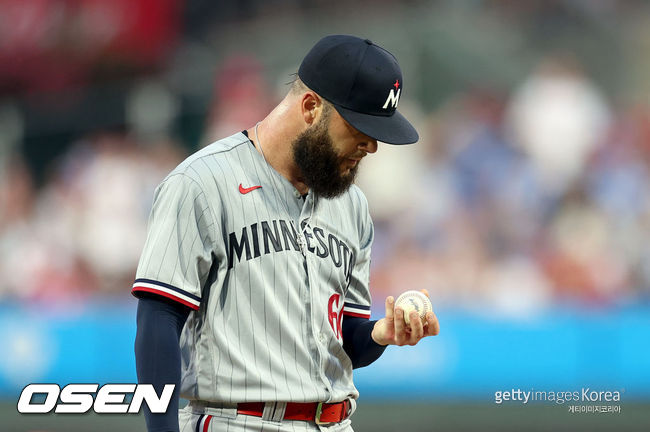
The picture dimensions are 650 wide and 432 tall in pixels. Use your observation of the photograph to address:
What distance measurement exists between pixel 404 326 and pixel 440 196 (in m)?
6.14

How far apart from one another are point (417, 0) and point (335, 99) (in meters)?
8.32

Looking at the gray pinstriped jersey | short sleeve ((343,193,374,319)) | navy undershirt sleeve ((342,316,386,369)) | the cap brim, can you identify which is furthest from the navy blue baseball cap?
navy undershirt sleeve ((342,316,386,369))

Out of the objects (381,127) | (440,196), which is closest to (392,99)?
(381,127)

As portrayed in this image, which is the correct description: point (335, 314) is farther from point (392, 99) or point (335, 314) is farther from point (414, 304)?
point (392, 99)

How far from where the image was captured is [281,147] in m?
2.84

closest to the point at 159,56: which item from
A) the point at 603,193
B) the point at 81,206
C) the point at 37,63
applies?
the point at 37,63

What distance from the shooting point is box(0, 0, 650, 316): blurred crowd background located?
8.38 meters

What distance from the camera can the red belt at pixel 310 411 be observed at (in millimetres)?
2641

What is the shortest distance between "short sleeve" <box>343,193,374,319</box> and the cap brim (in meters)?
0.38

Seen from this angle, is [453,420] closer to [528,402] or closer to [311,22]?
[528,402]

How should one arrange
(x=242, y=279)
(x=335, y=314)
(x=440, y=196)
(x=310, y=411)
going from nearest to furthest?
(x=242, y=279) → (x=310, y=411) → (x=335, y=314) → (x=440, y=196)

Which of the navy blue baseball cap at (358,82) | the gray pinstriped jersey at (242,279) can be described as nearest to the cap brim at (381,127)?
the navy blue baseball cap at (358,82)

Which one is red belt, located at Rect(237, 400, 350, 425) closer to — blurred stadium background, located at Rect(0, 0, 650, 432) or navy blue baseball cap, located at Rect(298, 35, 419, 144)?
navy blue baseball cap, located at Rect(298, 35, 419, 144)

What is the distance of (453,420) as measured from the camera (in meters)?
7.35
